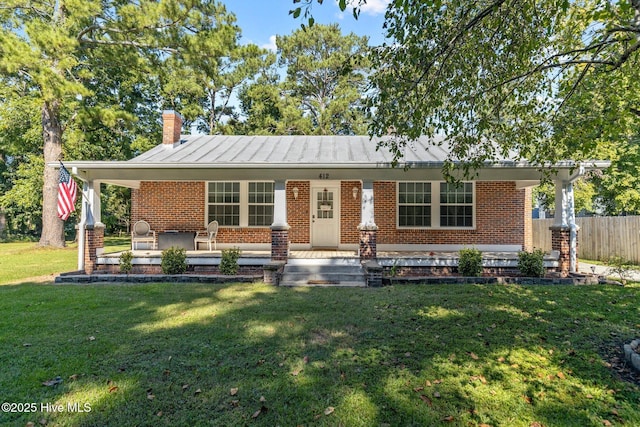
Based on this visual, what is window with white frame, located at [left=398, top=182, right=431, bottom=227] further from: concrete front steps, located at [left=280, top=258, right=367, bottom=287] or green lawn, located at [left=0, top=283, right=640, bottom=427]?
green lawn, located at [left=0, top=283, right=640, bottom=427]

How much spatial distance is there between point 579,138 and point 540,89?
120 centimetres

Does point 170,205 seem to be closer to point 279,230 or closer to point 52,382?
point 279,230

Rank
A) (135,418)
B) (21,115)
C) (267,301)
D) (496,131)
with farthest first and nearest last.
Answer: (21,115) < (267,301) < (496,131) < (135,418)

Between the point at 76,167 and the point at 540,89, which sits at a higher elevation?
the point at 540,89

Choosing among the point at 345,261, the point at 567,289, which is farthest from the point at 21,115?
the point at 567,289

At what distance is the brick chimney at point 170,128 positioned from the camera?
39.2 feet

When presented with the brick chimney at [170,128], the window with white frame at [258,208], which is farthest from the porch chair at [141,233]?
the window with white frame at [258,208]

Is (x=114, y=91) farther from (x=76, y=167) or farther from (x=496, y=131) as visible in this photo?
(x=496, y=131)

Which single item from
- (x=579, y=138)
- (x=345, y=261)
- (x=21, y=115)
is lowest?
(x=345, y=261)

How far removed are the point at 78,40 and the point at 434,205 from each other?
15232 millimetres

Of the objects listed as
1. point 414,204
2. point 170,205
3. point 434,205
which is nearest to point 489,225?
point 434,205

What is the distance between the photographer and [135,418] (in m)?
2.91

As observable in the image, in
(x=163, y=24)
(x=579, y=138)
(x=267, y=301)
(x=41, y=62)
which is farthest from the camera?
(x=163, y=24)

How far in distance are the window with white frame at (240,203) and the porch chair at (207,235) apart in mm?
467
